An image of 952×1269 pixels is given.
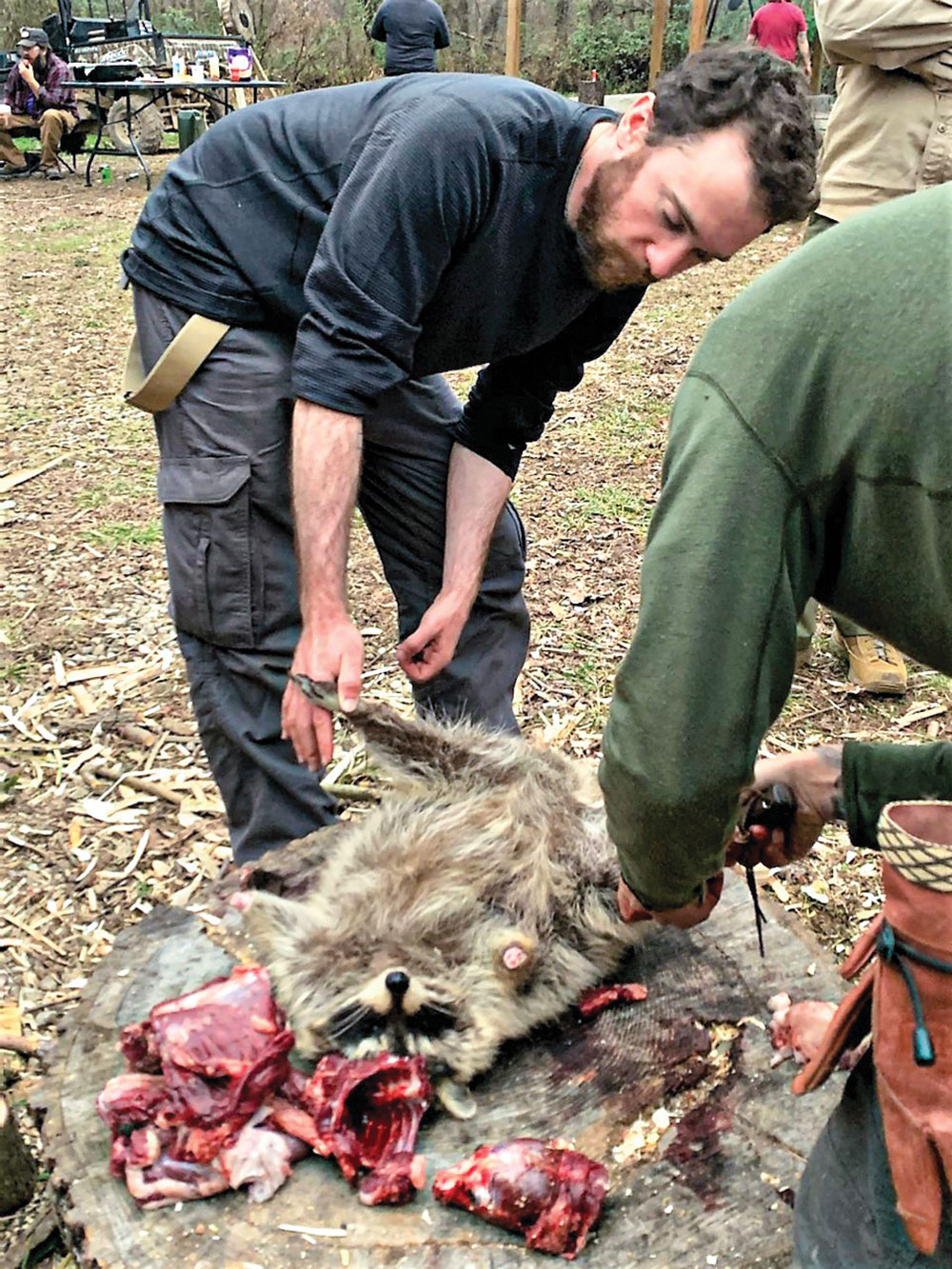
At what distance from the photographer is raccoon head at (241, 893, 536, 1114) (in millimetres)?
2316

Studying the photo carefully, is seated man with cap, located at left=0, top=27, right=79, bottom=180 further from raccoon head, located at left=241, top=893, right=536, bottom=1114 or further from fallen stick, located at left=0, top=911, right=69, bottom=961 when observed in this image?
raccoon head, located at left=241, top=893, right=536, bottom=1114

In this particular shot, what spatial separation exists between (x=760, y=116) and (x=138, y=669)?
330 cm

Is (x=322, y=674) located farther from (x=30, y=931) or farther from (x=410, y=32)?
(x=410, y=32)

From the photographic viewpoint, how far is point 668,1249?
189cm

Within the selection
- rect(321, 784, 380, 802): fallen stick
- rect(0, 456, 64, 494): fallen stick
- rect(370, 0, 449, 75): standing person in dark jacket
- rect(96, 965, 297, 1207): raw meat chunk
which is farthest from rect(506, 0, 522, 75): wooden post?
rect(96, 965, 297, 1207): raw meat chunk

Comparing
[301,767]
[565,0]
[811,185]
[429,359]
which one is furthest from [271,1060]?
[565,0]

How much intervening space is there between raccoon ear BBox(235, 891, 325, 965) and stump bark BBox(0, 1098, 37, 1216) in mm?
584

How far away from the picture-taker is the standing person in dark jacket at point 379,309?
8.35 feet

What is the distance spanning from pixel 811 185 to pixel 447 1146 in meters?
2.06

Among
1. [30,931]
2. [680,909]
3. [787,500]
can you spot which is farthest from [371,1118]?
[30,931]

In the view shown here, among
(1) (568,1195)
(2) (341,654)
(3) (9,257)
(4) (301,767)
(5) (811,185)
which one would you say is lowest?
(3) (9,257)

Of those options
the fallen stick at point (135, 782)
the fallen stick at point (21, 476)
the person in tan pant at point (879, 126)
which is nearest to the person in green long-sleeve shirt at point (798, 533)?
the fallen stick at point (135, 782)

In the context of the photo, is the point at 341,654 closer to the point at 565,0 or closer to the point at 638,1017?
the point at 638,1017

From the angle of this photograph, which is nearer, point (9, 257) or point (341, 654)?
point (341, 654)
